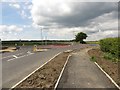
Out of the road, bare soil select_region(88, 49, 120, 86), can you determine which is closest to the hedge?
bare soil select_region(88, 49, 120, 86)

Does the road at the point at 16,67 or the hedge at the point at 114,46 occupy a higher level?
the hedge at the point at 114,46

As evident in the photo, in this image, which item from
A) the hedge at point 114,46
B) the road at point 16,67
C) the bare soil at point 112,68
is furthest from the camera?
the hedge at point 114,46

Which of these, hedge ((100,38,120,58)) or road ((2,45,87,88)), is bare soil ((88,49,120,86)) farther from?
road ((2,45,87,88))

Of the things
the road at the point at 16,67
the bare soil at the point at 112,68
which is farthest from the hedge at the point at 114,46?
the road at the point at 16,67

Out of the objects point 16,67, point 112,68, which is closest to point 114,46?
point 112,68

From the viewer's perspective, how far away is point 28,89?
31.7ft

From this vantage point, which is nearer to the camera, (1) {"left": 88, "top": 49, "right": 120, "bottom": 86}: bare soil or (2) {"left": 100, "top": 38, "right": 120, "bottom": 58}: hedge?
(1) {"left": 88, "top": 49, "right": 120, "bottom": 86}: bare soil

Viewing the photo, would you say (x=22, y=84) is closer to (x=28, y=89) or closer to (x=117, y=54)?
(x=28, y=89)

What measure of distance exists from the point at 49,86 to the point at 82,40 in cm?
12970

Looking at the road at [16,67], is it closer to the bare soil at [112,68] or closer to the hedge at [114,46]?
the bare soil at [112,68]

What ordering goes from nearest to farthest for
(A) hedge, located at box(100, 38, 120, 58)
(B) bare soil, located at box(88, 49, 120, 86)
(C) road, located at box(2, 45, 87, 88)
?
(C) road, located at box(2, 45, 87, 88) → (B) bare soil, located at box(88, 49, 120, 86) → (A) hedge, located at box(100, 38, 120, 58)

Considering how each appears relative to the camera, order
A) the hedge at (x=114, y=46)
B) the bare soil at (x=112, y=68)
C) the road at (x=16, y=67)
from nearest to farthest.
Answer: the road at (x=16, y=67), the bare soil at (x=112, y=68), the hedge at (x=114, y=46)

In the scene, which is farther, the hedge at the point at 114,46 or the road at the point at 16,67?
the hedge at the point at 114,46

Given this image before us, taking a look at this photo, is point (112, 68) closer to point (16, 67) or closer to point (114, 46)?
point (16, 67)
